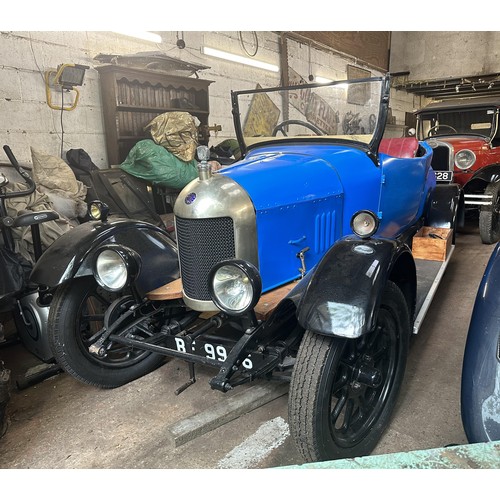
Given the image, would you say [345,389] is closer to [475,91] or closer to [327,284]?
[327,284]

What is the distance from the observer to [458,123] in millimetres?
6367

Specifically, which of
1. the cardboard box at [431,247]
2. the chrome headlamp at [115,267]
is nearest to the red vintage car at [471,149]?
the cardboard box at [431,247]

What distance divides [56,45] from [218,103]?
2.55 m

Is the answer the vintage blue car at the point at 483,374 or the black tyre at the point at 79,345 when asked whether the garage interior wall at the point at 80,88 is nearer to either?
the black tyre at the point at 79,345

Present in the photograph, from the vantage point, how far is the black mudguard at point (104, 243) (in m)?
2.14

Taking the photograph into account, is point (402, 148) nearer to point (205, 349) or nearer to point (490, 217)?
point (490, 217)

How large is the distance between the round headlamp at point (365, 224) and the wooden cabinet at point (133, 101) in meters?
3.54

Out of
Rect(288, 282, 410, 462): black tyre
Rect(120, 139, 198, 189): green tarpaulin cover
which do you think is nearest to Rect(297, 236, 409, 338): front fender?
Rect(288, 282, 410, 462): black tyre

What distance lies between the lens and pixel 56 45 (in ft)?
13.6

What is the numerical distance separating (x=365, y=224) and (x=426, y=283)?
53.3 inches

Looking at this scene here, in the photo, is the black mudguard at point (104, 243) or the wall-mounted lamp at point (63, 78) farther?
the wall-mounted lamp at point (63, 78)

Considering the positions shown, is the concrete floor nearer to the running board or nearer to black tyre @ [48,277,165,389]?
black tyre @ [48,277,165,389]

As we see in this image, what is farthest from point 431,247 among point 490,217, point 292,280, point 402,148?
point 490,217
